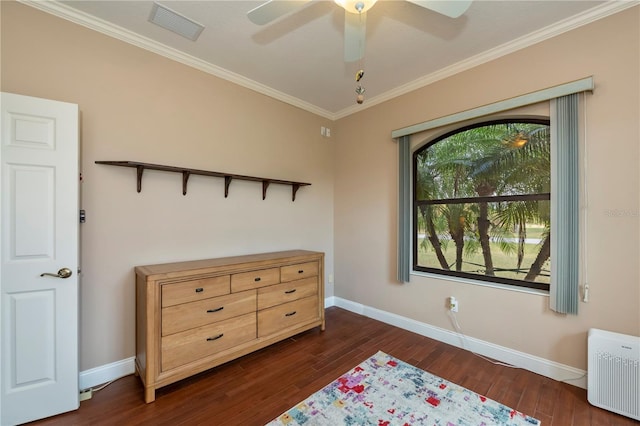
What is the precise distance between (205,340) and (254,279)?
A: 23.9 inches

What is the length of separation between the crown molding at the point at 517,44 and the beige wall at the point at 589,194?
46 mm

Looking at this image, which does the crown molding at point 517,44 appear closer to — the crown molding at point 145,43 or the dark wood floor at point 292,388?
the crown molding at point 145,43

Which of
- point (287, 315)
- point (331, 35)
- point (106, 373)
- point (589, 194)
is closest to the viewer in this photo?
point (589, 194)

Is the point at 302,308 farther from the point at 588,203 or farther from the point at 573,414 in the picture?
the point at 588,203

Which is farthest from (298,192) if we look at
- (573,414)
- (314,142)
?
(573,414)

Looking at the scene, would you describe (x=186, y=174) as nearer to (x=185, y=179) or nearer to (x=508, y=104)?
(x=185, y=179)

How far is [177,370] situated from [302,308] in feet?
4.09

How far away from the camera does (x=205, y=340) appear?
2129 mm

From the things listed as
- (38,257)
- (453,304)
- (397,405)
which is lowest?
(397,405)

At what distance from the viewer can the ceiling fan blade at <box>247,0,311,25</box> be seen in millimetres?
1479

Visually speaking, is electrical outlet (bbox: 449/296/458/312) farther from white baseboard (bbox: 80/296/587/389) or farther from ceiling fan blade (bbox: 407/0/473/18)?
ceiling fan blade (bbox: 407/0/473/18)

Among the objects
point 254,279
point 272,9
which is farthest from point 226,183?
point 272,9

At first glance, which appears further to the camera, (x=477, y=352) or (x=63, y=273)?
(x=477, y=352)

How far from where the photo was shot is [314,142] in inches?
147
